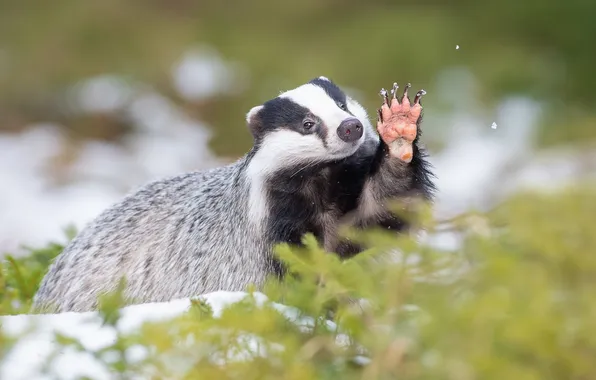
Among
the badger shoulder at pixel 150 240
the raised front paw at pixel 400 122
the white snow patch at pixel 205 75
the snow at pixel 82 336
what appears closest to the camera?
the snow at pixel 82 336

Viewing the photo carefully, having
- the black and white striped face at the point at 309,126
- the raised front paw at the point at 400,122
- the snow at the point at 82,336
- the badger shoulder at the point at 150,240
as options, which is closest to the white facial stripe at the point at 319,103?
the black and white striped face at the point at 309,126

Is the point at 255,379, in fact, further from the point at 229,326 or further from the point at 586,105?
the point at 586,105

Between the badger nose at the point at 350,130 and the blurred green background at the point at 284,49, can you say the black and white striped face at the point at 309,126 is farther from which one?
the blurred green background at the point at 284,49

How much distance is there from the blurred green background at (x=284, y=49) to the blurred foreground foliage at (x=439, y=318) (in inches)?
378

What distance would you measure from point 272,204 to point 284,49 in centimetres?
1052

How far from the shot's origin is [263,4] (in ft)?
52.2

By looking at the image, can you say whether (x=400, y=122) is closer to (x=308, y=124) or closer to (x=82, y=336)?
(x=308, y=124)

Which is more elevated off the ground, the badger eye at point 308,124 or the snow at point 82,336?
the badger eye at point 308,124

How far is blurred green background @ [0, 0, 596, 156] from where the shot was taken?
13047 mm

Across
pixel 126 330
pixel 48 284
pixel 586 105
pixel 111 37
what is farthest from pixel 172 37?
pixel 126 330

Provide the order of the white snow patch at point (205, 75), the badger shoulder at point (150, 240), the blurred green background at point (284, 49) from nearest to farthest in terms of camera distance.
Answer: the badger shoulder at point (150, 240)
the blurred green background at point (284, 49)
the white snow patch at point (205, 75)

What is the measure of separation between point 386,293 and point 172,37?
1352 cm

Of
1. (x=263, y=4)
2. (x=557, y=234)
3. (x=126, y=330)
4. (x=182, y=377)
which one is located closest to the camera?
(x=182, y=377)

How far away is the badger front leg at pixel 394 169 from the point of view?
361 cm
